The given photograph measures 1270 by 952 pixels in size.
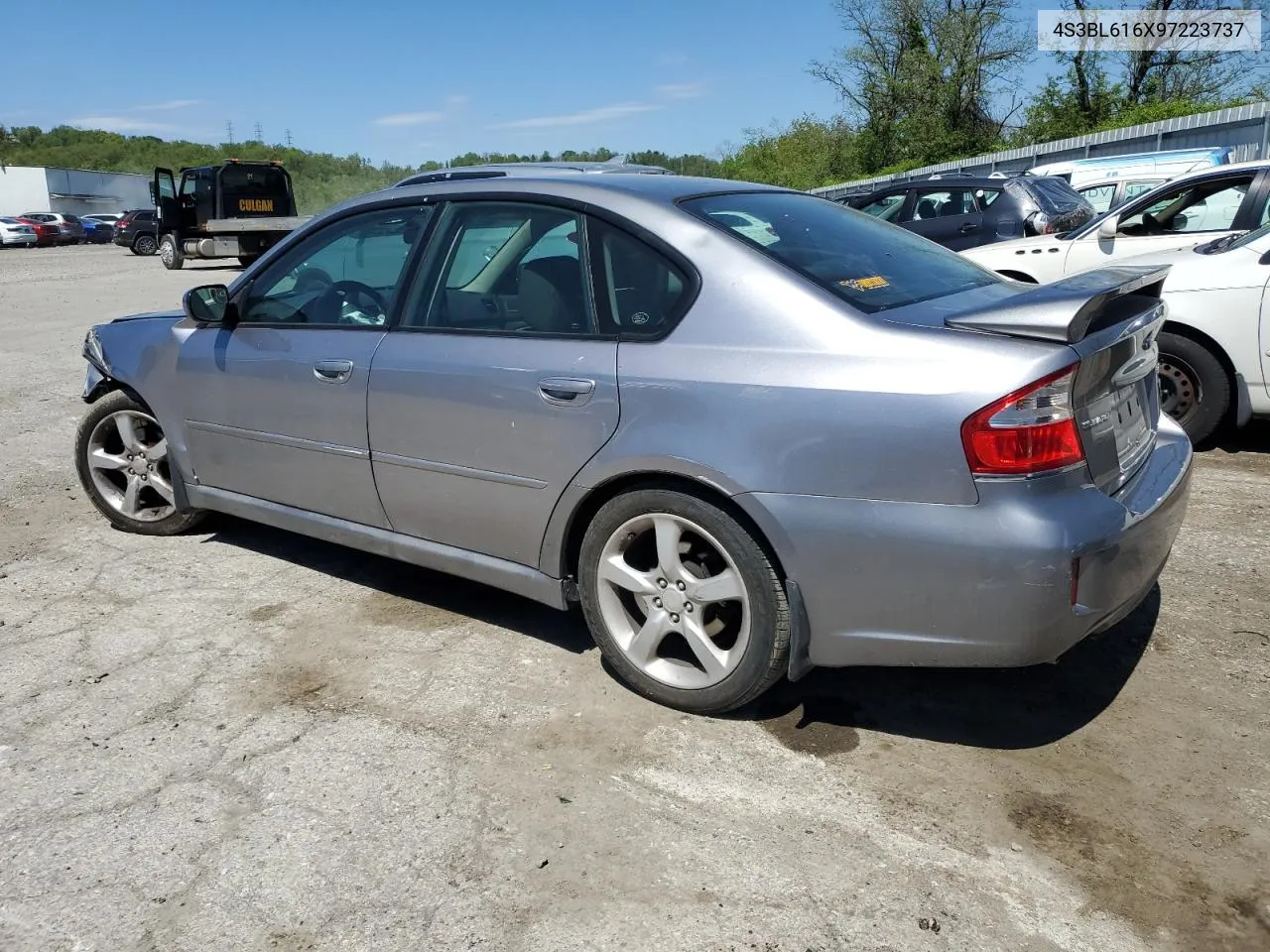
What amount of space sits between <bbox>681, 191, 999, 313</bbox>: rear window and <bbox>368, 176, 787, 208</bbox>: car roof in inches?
3.1

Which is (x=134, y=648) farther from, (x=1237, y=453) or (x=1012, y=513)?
(x=1237, y=453)

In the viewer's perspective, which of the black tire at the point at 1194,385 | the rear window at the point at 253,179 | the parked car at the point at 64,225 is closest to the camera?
the black tire at the point at 1194,385

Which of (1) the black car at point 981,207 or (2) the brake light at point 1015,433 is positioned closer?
(2) the brake light at point 1015,433

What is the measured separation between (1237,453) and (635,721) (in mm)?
4713

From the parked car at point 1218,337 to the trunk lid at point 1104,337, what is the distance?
9.58 ft

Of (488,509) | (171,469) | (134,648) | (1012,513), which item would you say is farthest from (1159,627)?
(171,469)

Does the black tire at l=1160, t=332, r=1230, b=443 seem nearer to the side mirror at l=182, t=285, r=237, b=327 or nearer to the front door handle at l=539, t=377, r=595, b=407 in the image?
the front door handle at l=539, t=377, r=595, b=407

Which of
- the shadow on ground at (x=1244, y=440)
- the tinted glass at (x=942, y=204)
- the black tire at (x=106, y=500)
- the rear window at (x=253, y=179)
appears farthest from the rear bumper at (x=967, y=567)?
the rear window at (x=253, y=179)

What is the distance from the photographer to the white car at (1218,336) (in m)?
5.73

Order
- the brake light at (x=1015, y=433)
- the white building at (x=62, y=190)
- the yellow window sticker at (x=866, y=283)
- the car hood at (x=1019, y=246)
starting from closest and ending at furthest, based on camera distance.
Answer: the brake light at (x=1015, y=433), the yellow window sticker at (x=866, y=283), the car hood at (x=1019, y=246), the white building at (x=62, y=190)

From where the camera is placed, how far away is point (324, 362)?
3.87 m

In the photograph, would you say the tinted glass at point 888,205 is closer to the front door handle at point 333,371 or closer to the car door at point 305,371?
the car door at point 305,371

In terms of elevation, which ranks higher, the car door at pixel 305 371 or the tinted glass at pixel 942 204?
the tinted glass at pixel 942 204

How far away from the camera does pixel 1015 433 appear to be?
258 centimetres
